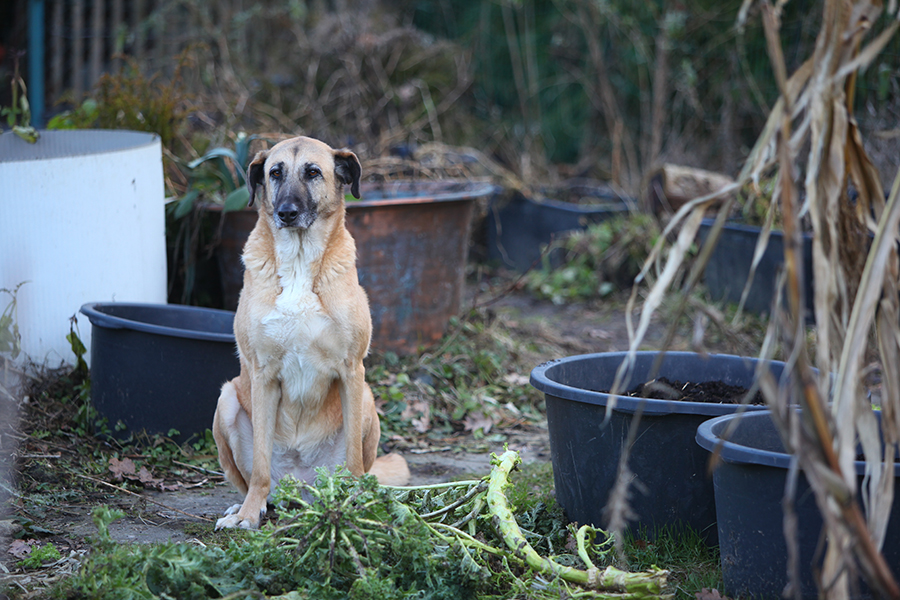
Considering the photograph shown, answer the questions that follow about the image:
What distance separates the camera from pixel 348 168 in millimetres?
3432

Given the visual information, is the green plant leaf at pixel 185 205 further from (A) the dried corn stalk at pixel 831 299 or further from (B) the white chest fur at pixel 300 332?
(A) the dried corn stalk at pixel 831 299

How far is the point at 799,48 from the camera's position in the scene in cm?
818

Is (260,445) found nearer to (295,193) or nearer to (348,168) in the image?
(295,193)

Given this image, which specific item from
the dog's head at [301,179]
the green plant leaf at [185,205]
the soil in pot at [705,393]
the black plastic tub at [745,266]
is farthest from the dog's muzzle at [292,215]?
the black plastic tub at [745,266]

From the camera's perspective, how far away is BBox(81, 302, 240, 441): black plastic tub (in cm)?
365

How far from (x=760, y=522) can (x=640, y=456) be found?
21.9 inches

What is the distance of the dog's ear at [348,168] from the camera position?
3381 mm

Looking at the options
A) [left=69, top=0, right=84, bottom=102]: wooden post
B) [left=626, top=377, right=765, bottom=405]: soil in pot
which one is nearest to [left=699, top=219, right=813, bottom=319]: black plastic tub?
[left=626, top=377, right=765, bottom=405]: soil in pot

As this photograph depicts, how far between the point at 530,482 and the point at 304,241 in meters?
1.50

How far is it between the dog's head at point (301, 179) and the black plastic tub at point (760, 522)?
5.81ft

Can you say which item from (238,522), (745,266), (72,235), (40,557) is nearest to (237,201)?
(72,235)

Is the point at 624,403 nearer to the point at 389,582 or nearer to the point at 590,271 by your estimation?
the point at 389,582

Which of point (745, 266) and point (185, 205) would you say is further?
point (745, 266)

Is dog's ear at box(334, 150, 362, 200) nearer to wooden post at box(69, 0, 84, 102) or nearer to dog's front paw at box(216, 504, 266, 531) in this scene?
dog's front paw at box(216, 504, 266, 531)
